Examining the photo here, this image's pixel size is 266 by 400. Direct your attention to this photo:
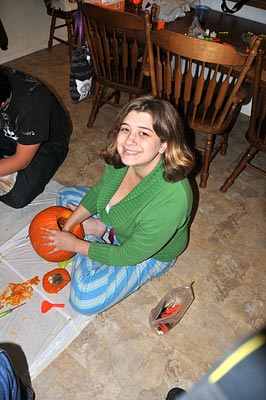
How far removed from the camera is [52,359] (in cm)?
128

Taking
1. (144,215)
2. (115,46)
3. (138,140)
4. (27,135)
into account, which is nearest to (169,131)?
(138,140)

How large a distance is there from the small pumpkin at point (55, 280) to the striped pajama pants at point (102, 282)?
0.35 feet

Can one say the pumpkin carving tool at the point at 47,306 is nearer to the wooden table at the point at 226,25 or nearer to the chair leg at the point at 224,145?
the chair leg at the point at 224,145

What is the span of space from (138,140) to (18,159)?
30.4 inches

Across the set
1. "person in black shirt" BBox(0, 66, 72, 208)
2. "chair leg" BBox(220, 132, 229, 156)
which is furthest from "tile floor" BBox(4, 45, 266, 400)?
"person in black shirt" BBox(0, 66, 72, 208)

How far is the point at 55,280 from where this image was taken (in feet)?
4.87

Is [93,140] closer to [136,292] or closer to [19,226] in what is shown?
[19,226]

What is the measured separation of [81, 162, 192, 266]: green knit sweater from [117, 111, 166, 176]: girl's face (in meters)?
0.07

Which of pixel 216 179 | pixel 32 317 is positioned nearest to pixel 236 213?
pixel 216 179

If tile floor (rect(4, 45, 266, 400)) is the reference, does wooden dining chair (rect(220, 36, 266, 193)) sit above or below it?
above

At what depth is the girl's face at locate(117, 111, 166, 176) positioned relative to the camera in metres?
1.04

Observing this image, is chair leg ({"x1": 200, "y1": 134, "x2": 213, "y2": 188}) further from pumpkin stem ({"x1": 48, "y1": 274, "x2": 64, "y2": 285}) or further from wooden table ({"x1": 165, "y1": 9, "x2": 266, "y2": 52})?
pumpkin stem ({"x1": 48, "y1": 274, "x2": 64, "y2": 285})

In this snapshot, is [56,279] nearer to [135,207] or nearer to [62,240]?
[62,240]

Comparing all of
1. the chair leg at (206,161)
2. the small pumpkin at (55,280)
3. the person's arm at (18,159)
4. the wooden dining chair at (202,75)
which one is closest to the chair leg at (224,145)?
the wooden dining chair at (202,75)
